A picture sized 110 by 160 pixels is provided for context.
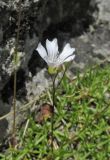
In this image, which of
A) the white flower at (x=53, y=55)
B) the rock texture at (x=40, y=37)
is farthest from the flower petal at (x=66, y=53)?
the rock texture at (x=40, y=37)

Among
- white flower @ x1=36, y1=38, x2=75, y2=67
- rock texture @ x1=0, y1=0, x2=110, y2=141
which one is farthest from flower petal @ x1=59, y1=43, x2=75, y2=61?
rock texture @ x1=0, y1=0, x2=110, y2=141

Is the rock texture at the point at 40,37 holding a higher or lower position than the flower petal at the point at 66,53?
higher

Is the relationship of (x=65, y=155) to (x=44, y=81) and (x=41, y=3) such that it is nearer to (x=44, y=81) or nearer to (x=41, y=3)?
(x=44, y=81)

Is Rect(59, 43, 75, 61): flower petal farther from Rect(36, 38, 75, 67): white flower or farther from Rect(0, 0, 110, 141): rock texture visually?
Rect(0, 0, 110, 141): rock texture

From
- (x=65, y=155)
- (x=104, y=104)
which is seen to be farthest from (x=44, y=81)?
(x=65, y=155)

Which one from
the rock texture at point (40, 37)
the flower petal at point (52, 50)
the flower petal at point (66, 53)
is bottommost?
the flower petal at point (66, 53)

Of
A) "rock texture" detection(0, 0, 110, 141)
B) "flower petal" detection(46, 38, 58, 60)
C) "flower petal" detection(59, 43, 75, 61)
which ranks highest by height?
"rock texture" detection(0, 0, 110, 141)

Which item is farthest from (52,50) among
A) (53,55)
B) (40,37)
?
(40,37)

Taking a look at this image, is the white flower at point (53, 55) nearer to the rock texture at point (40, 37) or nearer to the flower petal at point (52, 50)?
the flower petal at point (52, 50)

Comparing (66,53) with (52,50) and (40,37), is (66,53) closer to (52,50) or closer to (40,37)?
(52,50)
